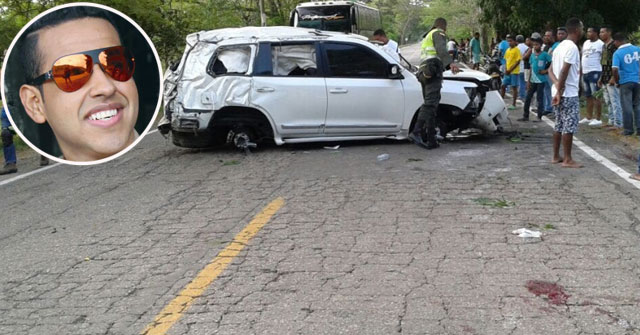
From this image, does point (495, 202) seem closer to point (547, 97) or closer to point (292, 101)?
point (292, 101)

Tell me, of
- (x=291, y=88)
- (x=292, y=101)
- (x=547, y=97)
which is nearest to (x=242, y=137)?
(x=292, y=101)

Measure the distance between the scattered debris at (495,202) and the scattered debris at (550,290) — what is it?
218 cm

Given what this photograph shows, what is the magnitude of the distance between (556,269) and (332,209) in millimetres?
2554

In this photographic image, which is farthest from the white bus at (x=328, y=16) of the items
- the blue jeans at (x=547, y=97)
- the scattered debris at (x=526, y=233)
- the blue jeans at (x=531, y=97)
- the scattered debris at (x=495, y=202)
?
the scattered debris at (x=526, y=233)

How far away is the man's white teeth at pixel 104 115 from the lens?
5.03ft

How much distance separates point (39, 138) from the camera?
4.96 feet

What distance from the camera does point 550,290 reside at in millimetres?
4609

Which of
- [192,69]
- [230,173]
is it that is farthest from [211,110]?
[230,173]

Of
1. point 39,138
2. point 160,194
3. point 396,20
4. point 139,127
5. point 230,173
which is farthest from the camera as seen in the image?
point 396,20

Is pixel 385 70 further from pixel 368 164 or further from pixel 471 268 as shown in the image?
pixel 471 268

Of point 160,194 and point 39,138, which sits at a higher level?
point 39,138

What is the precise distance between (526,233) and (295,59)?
5.54 m

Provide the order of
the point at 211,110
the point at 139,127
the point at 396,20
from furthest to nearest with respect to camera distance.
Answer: the point at 396,20
the point at 211,110
the point at 139,127

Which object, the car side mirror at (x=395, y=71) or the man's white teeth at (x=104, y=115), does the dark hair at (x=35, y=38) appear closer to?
the man's white teeth at (x=104, y=115)
